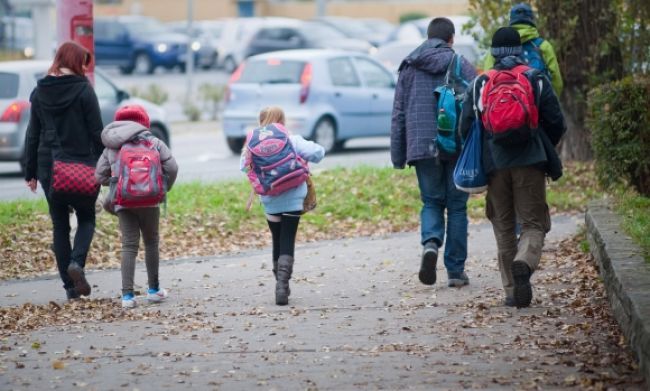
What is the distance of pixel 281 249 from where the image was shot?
918 centimetres

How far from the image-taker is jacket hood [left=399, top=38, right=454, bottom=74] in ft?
30.4

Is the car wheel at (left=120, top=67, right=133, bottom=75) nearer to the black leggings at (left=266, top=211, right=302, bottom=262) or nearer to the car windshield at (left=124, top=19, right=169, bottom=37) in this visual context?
the car windshield at (left=124, top=19, right=169, bottom=37)

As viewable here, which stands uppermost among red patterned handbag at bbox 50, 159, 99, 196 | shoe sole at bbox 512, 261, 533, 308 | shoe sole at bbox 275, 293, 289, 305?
red patterned handbag at bbox 50, 159, 99, 196

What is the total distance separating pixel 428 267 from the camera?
30.2ft

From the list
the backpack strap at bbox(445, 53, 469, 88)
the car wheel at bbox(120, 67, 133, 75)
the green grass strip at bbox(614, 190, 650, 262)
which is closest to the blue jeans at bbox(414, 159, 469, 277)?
the backpack strap at bbox(445, 53, 469, 88)

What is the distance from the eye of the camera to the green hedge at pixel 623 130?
10773 mm

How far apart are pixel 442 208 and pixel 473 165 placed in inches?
42.9

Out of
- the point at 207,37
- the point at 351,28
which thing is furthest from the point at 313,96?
the point at 207,37

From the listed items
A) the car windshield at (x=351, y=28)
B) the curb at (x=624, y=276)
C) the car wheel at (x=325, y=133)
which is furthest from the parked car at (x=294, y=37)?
the curb at (x=624, y=276)

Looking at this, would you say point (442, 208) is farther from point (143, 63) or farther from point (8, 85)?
point (143, 63)

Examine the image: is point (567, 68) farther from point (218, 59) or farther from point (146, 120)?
point (218, 59)

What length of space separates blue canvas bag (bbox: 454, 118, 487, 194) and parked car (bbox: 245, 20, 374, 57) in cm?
3256

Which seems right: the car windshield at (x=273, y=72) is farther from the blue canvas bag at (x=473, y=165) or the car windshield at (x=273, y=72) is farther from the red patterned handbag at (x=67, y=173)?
the blue canvas bag at (x=473, y=165)

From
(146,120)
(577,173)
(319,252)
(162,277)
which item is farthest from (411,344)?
(577,173)
